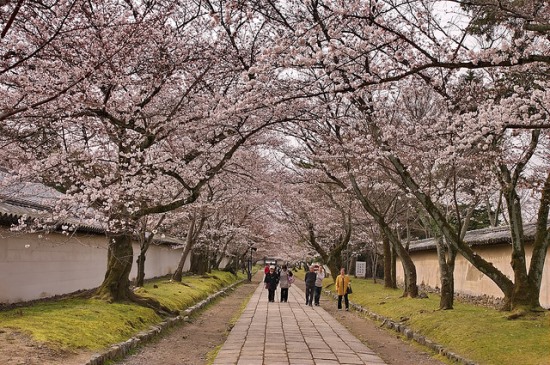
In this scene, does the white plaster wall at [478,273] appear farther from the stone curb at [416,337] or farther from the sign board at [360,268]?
the sign board at [360,268]

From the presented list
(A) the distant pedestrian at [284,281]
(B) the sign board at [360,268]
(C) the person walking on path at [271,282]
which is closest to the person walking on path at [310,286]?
(A) the distant pedestrian at [284,281]

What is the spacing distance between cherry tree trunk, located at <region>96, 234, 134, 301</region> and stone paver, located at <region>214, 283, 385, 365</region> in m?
3.07

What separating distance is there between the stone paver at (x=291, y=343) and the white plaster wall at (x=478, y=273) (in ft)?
20.5

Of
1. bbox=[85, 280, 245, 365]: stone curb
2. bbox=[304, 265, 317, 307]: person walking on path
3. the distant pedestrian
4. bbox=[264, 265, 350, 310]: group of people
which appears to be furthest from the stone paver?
the distant pedestrian

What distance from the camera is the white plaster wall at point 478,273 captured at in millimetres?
16781

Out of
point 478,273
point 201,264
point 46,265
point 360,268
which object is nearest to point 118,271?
point 46,265

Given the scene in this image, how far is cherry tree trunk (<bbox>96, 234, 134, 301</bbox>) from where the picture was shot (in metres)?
14.3

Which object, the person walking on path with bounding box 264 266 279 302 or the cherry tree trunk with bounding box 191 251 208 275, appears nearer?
the person walking on path with bounding box 264 266 279 302

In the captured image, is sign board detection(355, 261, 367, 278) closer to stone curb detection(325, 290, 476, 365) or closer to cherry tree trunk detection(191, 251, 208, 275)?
cherry tree trunk detection(191, 251, 208, 275)

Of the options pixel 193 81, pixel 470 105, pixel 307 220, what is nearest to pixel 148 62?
pixel 193 81

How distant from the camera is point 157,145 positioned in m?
14.2

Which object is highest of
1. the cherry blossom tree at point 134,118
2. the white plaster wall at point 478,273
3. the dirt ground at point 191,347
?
the cherry blossom tree at point 134,118

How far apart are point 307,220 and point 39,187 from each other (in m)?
17.7

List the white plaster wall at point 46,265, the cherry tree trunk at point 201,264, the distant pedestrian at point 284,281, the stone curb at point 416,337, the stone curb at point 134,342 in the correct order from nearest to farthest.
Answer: the stone curb at point 134,342
the stone curb at point 416,337
the white plaster wall at point 46,265
the distant pedestrian at point 284,281
the cherry tree trunk at point 201,264
